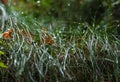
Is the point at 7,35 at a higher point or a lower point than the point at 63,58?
higher

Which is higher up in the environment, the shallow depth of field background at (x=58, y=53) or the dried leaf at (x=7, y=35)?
the dried leaf at (x=7, y=35)

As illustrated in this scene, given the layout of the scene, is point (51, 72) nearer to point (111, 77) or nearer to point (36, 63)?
point (36, 63)

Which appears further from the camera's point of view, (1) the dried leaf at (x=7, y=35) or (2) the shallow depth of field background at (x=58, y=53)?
(1) the dried leaf at (x=7, y=35)

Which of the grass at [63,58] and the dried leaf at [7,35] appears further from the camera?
the dried leaf at [7,35]

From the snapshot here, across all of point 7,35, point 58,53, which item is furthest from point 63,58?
point 7,35

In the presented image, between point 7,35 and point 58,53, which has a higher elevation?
point 7,35

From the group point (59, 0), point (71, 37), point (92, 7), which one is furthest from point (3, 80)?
point (59, 0)

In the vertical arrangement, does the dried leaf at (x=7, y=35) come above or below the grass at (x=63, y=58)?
above

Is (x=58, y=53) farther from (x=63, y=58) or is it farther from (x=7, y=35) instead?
(x=7, y=35)

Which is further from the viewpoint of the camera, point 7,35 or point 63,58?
point 7,35
